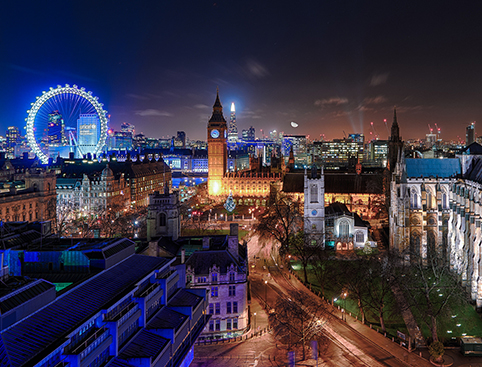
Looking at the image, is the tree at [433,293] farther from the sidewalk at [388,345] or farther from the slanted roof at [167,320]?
the slanted roof at [167,320]

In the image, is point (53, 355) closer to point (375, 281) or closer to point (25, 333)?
point (25, 333)

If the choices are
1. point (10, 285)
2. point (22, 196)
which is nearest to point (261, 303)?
point (10, 285)

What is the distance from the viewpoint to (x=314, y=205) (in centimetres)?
7375

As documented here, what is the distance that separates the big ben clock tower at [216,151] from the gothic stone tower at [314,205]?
74.9 metres

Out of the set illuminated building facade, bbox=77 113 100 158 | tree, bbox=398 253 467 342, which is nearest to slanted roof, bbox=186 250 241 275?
tree, bbox=398 253 467 342

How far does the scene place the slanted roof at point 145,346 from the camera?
A: 24.5m

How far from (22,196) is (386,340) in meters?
79.7

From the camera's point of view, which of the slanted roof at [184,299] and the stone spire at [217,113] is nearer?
the slanted roof at [184,299]

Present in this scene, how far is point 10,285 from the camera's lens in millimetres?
22062

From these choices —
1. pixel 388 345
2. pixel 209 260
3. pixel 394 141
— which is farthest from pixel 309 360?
pixel 394 141

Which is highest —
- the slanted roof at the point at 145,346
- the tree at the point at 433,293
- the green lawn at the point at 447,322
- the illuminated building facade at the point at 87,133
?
the illuminated building facade at the point at 87,133

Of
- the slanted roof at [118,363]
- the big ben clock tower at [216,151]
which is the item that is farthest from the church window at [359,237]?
the big ben clock tower at [216,151]

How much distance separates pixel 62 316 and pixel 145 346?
654 cm

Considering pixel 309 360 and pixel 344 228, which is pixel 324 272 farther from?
pixel 344 228
